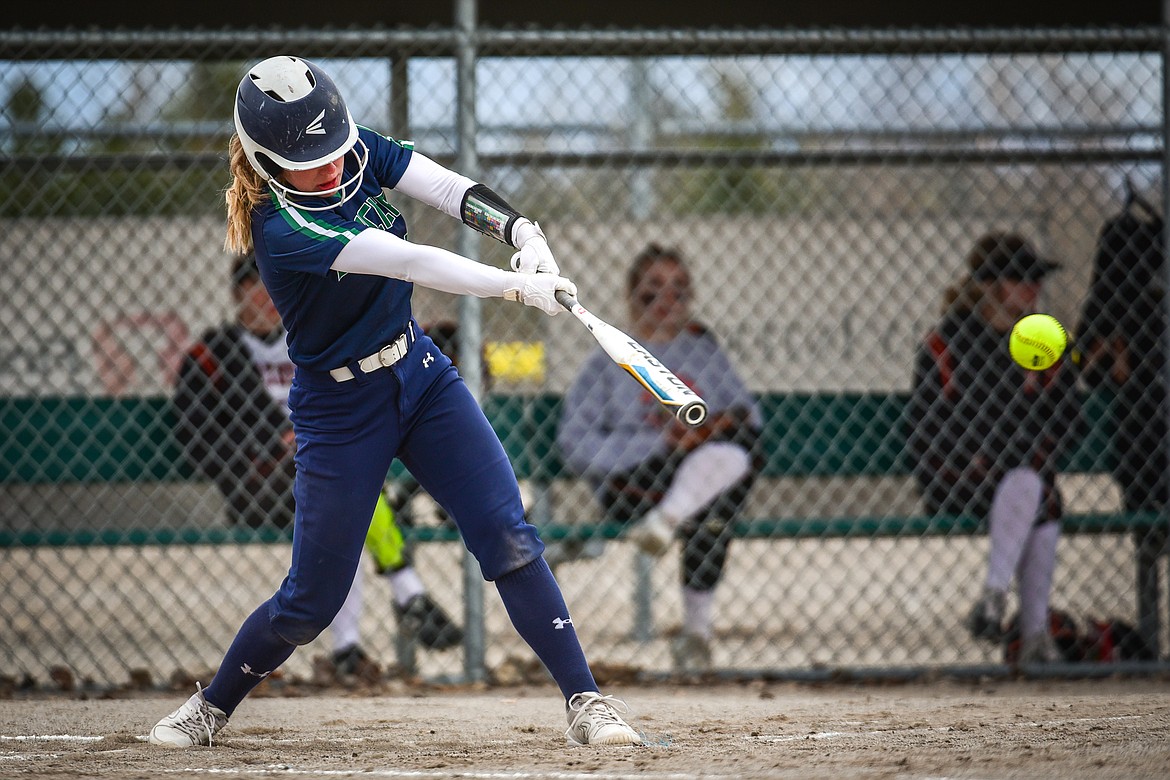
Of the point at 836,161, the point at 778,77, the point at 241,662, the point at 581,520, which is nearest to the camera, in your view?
the point at 241,662

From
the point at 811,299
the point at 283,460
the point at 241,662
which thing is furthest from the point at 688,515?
the point at 241,662

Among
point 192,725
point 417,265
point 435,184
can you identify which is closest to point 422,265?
point 417,265

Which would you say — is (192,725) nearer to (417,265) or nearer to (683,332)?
(417,265)

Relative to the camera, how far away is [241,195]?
281cm

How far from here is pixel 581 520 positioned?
5.79 meters

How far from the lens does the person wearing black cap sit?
443 cm

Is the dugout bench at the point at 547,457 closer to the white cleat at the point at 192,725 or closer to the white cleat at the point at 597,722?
the white cleat at the point at 192,725

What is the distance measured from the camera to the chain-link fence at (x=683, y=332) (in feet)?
14.1

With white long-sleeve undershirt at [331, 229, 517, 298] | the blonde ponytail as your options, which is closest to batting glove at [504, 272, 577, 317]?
white long-sleeve undershirt at [331, 229, 517, 298]

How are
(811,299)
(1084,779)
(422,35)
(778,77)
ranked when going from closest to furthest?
(1084,779) → (422,35) → (778,77) → (811,299)

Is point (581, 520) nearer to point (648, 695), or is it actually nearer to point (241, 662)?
point (648, 695)

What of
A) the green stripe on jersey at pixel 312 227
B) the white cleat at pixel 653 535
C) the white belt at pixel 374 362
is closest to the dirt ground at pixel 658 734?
the white cleat at pixel 653 535

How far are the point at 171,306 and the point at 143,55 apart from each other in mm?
1087

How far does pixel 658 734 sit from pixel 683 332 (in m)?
1.93
